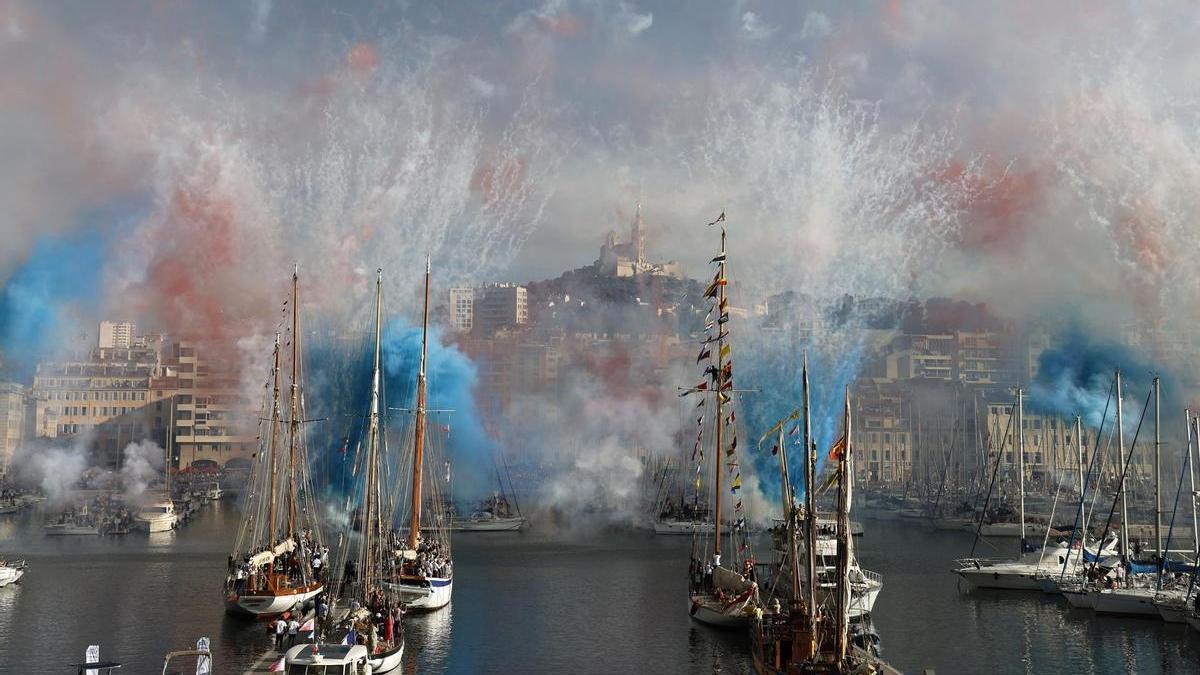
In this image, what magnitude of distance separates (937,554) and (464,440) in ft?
192

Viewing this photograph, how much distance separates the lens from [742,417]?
→ 12319 cm

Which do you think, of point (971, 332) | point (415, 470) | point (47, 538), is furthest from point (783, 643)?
point (971, 332)

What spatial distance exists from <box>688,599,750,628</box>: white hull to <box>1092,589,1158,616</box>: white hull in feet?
66.9

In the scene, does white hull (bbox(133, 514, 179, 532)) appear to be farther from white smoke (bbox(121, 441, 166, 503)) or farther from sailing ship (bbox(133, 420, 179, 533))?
white smoke (bbox(121, 441, 166, 503))

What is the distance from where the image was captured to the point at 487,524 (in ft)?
395

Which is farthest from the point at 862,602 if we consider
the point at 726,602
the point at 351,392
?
the point at 351,392

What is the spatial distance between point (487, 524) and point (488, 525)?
0.23 metres

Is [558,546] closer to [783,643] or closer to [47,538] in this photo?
[47,538]

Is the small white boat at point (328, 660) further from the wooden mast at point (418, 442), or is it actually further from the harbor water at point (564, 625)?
the wooden mast at point (418, 442)

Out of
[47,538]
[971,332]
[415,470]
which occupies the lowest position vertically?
[47,538]

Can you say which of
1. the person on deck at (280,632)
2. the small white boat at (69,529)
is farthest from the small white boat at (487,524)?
the person on deck at (280,632)

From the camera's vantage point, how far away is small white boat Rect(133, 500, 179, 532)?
4523 inches

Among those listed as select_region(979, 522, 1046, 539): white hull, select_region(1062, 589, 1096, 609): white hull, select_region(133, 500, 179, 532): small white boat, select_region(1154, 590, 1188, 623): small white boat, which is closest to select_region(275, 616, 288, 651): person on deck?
select_region(1062, 589, 1096, 609): white hull

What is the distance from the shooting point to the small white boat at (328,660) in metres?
39.1
